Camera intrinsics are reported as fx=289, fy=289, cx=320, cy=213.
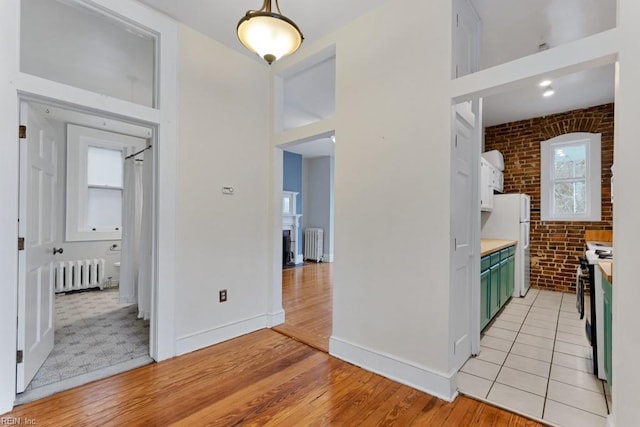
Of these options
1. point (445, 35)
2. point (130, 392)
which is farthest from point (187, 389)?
point (445, 35)

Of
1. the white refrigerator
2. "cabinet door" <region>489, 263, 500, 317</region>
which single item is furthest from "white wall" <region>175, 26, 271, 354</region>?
the white refrigerator

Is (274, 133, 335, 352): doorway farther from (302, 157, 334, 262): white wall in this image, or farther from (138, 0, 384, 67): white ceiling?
(138, 0, 384, 67): white ceiling

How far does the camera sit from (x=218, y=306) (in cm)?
285

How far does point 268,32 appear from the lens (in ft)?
5.02

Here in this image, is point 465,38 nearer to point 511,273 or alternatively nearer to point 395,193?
point 395,193

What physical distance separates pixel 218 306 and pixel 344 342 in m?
1.27

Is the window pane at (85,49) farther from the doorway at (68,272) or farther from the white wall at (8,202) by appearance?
the doorway at (68,272)

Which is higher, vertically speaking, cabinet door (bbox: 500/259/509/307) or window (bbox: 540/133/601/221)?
window (bbox: 540/133/601/221)

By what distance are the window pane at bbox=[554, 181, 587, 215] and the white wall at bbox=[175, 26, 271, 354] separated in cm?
475

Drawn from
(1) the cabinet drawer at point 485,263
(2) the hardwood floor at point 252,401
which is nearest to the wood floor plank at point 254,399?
(2) the hardwood floor at point 252,401

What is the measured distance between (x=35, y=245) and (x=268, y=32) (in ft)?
7.48

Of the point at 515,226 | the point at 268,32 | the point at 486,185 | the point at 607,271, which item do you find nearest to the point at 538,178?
the point at 515,226

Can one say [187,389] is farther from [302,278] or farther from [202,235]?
[302,278]

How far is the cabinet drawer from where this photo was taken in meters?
2.82
